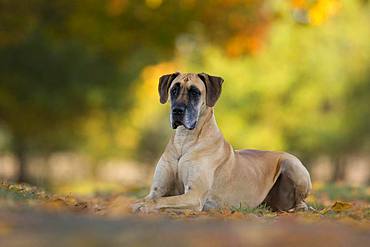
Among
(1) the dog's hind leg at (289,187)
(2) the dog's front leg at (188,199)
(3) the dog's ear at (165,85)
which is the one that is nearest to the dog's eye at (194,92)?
(3) the dog's ear at (165,85)

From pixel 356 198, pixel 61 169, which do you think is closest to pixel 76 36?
pixel 356 198

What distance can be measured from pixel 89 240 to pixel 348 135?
32871mm

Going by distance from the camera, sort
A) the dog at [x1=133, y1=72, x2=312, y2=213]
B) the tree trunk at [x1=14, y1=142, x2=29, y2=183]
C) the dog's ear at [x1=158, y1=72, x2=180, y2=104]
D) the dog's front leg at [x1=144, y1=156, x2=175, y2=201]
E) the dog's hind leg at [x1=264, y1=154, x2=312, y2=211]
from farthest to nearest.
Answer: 1. the tree trunk at [x1=14, y1=142, x2=29, y2=183]
2. the dog's hind leg at [x1=264, y1=154, x2=312, y2=211]
3. the dog's ear at [x1=158, y1=72, x2=180, y2=104]
4. the dog's front leg at [x1=144, y1=156, x2=175, y2=201]
5. the dog at [x1=133, y1=72, x2=312, y2=213]

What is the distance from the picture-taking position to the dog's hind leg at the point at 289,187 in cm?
972

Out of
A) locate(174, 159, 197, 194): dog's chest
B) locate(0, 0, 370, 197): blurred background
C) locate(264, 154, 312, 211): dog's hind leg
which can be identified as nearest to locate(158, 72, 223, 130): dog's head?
locate(174, 159, 197, 194): dog's chest

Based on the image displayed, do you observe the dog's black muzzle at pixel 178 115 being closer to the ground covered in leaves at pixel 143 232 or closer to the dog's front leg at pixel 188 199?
the dog's front leg at pixel 188 199

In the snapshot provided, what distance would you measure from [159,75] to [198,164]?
22.1m

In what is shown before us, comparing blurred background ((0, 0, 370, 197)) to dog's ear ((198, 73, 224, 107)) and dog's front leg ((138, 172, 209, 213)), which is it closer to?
dog's front leg ((138, 172, 209, 213))

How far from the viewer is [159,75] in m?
30.7

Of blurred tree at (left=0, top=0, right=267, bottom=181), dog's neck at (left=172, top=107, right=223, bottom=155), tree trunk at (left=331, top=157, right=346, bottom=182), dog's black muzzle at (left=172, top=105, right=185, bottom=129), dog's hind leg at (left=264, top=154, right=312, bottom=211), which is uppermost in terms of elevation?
blurred tree at (left=0, top=0, right=267, bottom=181)

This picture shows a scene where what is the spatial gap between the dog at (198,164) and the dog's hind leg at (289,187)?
293 millimetres

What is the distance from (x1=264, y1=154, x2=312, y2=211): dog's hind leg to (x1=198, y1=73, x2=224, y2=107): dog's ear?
147 centimetres

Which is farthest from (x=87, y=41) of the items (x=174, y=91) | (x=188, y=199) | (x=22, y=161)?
(x=188, y=199)

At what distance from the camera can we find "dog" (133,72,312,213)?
8.62 meters
